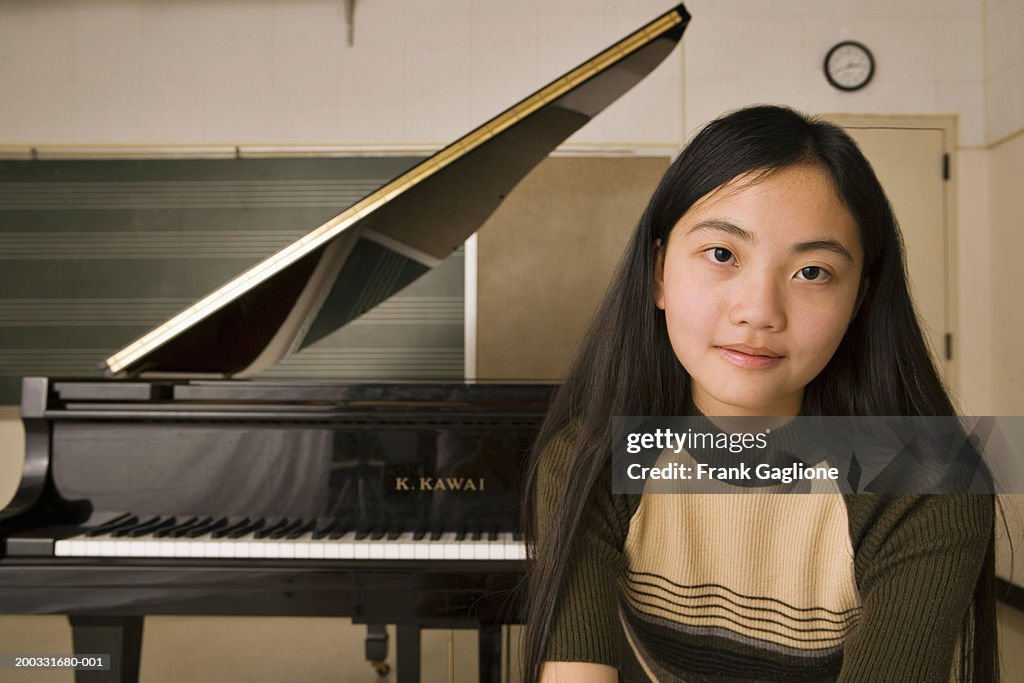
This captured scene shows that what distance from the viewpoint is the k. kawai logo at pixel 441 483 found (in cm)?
169

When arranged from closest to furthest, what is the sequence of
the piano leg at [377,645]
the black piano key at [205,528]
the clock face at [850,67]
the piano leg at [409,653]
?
the black piano key at [205,528]
the piano leg at [409,653]
the piano leg at [377,645]
the clock face at [850,67]

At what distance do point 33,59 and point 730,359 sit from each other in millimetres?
4289

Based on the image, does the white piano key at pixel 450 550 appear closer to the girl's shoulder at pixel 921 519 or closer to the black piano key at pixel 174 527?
the black piano key at pixel 174 527

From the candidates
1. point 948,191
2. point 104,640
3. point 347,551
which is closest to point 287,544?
point 347,551

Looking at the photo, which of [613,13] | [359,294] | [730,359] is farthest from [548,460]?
[613,13]

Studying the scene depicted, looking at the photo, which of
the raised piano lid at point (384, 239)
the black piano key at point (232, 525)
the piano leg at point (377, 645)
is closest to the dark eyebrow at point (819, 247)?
the raised piano lid at point (384, 239)

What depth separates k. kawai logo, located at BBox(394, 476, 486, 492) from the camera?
1693 millimetres

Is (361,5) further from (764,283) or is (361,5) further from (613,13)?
(764,283)

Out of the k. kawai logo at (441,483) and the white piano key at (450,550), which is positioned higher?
the k. kawai logo at (441,483)

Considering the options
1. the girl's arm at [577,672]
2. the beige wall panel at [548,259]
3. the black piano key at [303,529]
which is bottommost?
the black piano key at [303,529]

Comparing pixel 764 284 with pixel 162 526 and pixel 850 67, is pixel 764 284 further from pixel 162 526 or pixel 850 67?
pixel 850 67

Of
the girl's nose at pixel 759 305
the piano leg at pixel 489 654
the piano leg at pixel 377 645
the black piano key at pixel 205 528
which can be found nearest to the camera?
the girl's nose at pixel 759 305

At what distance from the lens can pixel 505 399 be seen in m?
1.70

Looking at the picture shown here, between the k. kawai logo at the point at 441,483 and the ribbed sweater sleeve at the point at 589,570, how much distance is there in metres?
0.95
